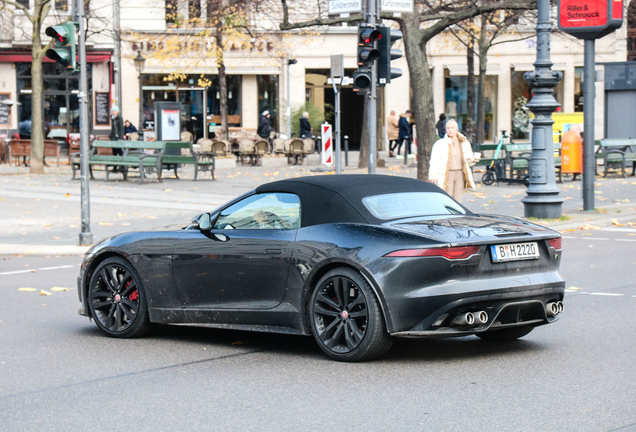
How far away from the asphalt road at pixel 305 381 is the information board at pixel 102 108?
35477 millimetres

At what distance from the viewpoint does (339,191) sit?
23.3 ft

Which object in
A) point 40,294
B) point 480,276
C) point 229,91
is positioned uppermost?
point 229,91

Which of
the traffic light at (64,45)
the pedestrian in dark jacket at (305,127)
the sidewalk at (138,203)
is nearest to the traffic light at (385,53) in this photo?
the sidewalk at (138,203)

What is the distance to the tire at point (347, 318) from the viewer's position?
6.50 metres

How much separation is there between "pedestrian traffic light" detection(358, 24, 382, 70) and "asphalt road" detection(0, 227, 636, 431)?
7.56m

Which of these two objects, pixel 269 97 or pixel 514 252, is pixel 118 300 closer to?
pixel 514 252

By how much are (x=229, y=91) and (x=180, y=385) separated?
132ft

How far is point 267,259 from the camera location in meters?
7.08

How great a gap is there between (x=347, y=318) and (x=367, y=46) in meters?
9.68

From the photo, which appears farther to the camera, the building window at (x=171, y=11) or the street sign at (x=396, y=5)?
the building window at (x=171, y=11)

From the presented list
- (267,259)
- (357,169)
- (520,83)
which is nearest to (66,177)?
(357,169)

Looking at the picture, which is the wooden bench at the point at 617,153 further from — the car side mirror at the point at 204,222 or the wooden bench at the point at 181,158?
the car side mirror at the point at 204,222

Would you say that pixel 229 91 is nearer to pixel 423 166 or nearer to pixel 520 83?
pixel 520 83

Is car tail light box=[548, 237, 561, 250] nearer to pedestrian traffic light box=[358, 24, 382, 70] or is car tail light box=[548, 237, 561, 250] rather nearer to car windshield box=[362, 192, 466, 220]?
car windshield box=[362, 192, 466, 220]
